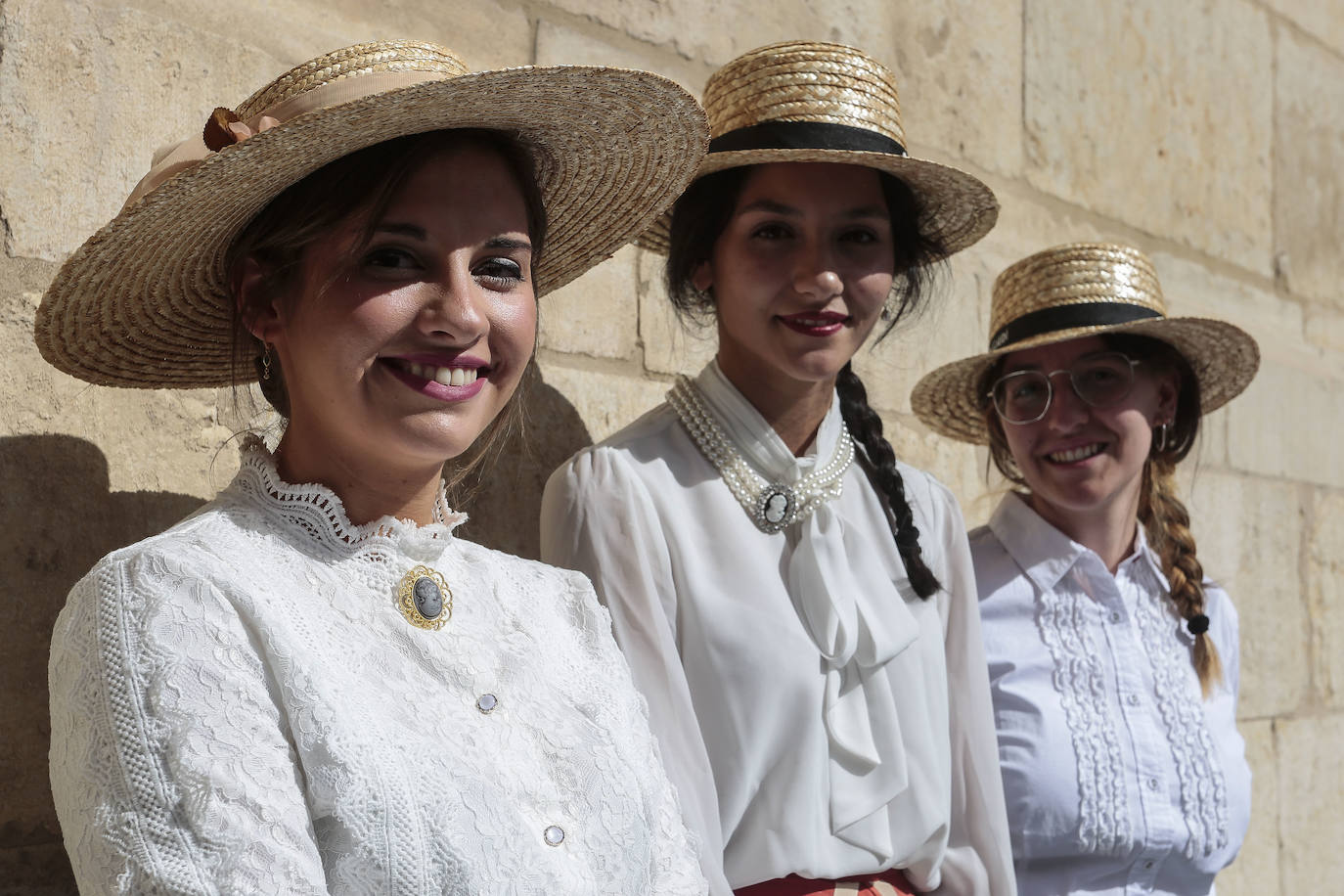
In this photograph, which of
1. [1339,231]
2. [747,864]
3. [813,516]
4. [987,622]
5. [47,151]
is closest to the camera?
[47,151]

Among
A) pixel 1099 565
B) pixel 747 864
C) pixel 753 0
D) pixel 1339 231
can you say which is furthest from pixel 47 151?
pixel 1339 231

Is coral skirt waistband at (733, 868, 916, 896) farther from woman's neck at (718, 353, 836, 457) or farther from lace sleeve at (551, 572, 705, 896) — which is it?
woman's neck at (718, 353, 836, 457)

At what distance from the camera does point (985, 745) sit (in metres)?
2.39

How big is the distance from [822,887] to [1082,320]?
134 cm

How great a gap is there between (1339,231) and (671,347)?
3658mm

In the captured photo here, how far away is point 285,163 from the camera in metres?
1.53

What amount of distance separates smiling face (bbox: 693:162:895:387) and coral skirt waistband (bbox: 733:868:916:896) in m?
0.77

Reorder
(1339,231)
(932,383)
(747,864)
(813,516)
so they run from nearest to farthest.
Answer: (747,864) < (813,516) < (932,383) < (1339,231)

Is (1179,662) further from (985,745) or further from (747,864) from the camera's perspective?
(747,864)

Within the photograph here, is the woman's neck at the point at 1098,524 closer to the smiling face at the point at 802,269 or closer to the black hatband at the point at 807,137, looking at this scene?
the smiling face at the point at 802,269

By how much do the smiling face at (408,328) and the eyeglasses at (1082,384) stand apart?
5.04ft

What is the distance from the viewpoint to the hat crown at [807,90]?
228cm

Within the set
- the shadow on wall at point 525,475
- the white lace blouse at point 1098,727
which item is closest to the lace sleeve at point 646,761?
the shadow on wall at point 525,475

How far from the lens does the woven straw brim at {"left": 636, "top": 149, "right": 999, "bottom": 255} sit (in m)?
2.22
